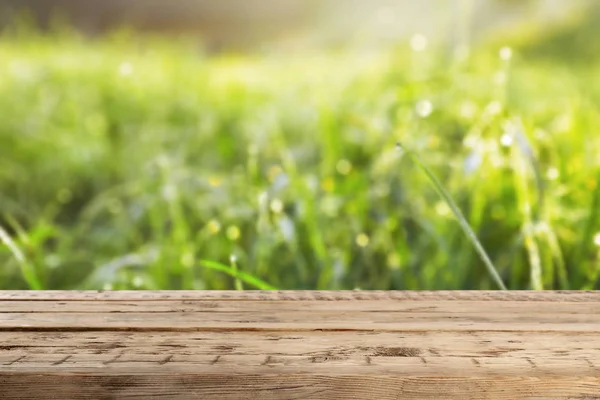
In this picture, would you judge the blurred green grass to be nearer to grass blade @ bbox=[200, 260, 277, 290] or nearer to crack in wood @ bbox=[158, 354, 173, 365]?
grass blade @ bbox=[200, 260, 277, 290]

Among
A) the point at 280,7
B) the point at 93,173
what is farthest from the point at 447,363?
the point at 280,7

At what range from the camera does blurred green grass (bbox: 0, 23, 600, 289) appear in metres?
1.32

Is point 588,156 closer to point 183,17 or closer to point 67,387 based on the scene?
point 67,387

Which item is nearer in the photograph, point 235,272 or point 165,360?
point 165,360

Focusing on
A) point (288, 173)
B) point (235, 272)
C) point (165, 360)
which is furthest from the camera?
point (288, 173)

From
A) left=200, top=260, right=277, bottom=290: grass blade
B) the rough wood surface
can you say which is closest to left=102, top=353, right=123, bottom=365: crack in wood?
the rough wood surface

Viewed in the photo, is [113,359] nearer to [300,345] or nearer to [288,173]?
[300,345]

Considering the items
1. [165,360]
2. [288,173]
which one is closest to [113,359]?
[165,360]

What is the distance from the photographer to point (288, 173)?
1.45 metres

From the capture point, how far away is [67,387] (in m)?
0.54

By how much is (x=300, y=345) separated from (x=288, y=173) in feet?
2.83

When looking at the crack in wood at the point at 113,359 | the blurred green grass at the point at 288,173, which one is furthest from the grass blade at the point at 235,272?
the crack in wood at the point at 113,359

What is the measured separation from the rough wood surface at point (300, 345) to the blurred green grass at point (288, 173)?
0.18 meters

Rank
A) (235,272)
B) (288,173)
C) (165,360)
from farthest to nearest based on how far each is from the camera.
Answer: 1. (288,173)
2. (235,272)
3. (165,360)
